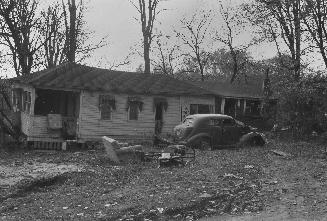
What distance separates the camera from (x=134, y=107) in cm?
2420

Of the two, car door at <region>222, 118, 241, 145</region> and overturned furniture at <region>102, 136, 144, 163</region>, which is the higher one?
car door at <region>222, 118, 241, 145</region>

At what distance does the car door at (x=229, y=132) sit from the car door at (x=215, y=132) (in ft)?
0.69

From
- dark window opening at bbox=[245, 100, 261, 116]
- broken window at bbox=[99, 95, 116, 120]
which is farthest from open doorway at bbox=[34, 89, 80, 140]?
dark window opening at bbox=[245, 100, 261, 116]

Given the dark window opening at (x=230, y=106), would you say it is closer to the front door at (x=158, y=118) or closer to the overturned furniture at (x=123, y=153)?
the front door at (x=158, y=118)

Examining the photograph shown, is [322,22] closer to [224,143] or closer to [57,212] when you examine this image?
[224,143]

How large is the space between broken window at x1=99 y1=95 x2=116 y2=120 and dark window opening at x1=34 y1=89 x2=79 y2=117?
2.00 meters

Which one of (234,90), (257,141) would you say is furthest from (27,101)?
(234,90)

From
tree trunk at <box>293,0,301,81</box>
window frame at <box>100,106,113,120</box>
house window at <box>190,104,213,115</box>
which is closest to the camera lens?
window frame at <box>100,106,113,120</box>

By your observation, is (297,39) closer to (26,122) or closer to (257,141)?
(257,141)

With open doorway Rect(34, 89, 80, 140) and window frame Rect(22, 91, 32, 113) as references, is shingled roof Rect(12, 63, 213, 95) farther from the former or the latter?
open doorway Rect(34, 89, 80, 140)

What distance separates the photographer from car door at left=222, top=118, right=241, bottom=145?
795 inches

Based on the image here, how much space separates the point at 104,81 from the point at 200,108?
6473mm

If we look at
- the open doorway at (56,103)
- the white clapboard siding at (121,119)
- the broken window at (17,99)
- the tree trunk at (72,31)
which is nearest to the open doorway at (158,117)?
the white clapboard siding at (121,119)

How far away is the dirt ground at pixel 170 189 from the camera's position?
9.26 m
